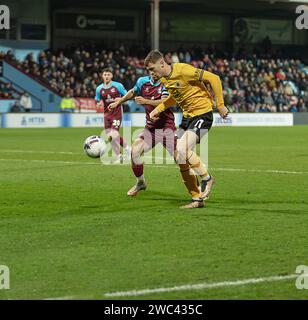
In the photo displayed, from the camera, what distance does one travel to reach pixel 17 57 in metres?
48.8

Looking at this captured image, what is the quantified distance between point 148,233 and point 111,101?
11046mm

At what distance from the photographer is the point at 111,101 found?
1995 centimetres

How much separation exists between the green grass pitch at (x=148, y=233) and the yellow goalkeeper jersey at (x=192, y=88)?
138 centimetres

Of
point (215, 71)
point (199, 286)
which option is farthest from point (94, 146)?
point (215, 71)

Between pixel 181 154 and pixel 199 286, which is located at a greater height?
pixel 181 154

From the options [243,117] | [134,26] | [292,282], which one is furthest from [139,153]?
[134,26]

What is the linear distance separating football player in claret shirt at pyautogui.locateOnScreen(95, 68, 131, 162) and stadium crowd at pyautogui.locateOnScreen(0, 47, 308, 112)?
953 inches

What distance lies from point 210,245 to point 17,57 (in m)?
41.8

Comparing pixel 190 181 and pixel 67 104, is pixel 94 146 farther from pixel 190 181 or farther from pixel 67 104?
pixel 67 104

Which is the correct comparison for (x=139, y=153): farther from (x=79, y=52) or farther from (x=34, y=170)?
(x=79, y=52)

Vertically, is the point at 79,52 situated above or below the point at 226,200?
above

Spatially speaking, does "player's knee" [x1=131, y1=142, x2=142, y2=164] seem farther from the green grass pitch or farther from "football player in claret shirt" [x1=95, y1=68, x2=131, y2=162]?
"football player in claret shirt" [x1=95, y1=68, x2=131, y2=162]

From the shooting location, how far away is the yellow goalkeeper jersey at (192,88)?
1127 centimetres

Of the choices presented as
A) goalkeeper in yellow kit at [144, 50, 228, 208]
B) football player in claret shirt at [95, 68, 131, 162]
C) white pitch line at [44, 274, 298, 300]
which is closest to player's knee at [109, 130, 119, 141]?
football player in claret shirt at [95, 68, 131, 162]
